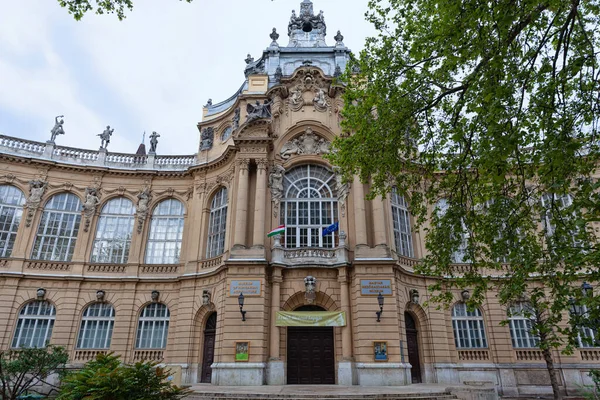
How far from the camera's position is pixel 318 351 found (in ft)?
57.7

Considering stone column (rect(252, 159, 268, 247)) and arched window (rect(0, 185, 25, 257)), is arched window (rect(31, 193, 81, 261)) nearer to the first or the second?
arched window (rect(0, 185, 25, 257))

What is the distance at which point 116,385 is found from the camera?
6273 millimetres

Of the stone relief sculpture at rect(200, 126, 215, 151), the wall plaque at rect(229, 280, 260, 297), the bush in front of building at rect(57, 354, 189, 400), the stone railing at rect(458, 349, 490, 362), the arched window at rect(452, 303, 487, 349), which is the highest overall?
the stone relief sculpture at rect(200, 126, 215, 151)

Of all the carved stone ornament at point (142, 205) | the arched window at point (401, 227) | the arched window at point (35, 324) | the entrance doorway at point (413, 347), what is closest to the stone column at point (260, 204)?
the arched window at point (401, 227)

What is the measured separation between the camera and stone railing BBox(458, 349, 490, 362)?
775 inches

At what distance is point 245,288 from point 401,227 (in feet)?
29.8

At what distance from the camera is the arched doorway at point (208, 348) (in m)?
19.0

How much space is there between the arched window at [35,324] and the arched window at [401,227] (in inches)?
733

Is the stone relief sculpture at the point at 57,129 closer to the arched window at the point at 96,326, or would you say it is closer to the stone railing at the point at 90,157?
the stone railing at the point at 90,157

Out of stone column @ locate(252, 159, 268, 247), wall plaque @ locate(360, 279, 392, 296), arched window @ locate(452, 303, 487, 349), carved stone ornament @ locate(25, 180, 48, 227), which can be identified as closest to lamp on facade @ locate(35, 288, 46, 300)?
carved stone ornament @ locate(25, 180, 48, 227)

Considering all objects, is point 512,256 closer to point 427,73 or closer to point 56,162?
point 427,73

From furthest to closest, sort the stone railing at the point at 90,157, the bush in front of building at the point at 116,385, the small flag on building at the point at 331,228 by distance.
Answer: the stone railing at the point at 90,157 < the small flag on building at the point at 331,228 < the bush in front of building at the point at 116,385

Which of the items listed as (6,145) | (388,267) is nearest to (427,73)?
(388,267)

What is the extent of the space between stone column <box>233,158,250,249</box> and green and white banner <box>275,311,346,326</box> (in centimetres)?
380
